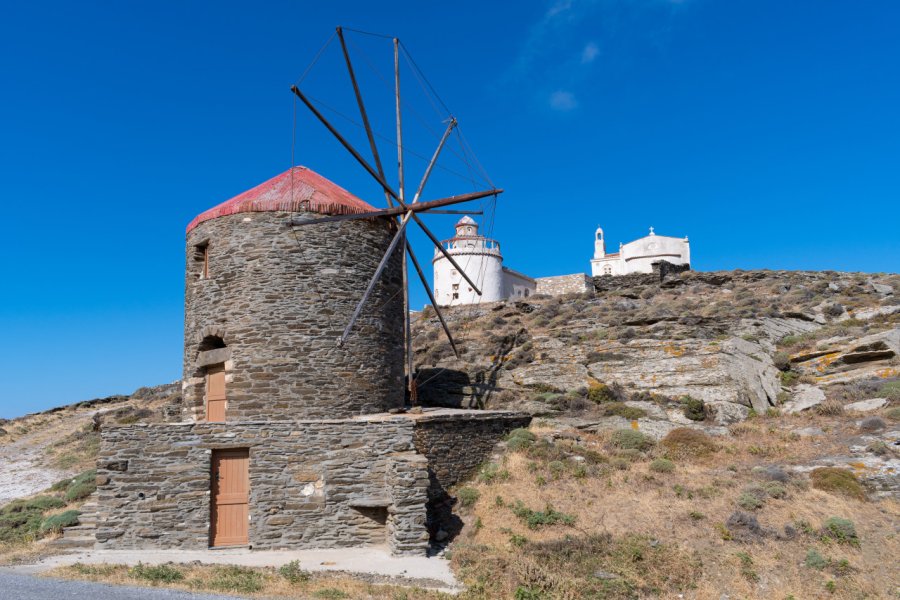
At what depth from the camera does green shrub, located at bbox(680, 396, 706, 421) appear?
18.0 meters

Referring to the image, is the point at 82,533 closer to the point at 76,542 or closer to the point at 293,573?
the point at 76,542

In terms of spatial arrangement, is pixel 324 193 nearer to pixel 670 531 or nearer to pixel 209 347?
pixel 209 347

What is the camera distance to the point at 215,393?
15711 mm

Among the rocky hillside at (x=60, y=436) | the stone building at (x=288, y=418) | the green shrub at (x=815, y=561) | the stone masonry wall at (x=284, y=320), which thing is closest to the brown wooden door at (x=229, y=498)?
the stone building at (x=288, y=418)

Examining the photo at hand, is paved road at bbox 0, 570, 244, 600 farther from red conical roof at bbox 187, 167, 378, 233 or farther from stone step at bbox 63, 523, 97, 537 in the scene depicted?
red conical roof at bbox 187, 167, 378, 233

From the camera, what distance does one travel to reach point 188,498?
504 inches

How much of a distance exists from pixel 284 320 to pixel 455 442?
4.89m

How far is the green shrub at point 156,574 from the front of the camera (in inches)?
398

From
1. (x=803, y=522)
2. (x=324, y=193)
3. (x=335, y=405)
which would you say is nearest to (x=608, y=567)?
(x=803, y=522)

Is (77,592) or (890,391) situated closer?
(77,592)

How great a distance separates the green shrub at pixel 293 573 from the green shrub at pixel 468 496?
4.47 meters

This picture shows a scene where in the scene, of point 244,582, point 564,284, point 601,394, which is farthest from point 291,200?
point 564,284

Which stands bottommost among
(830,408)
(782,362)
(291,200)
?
(830,408)

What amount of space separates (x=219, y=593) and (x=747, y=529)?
346 inches
